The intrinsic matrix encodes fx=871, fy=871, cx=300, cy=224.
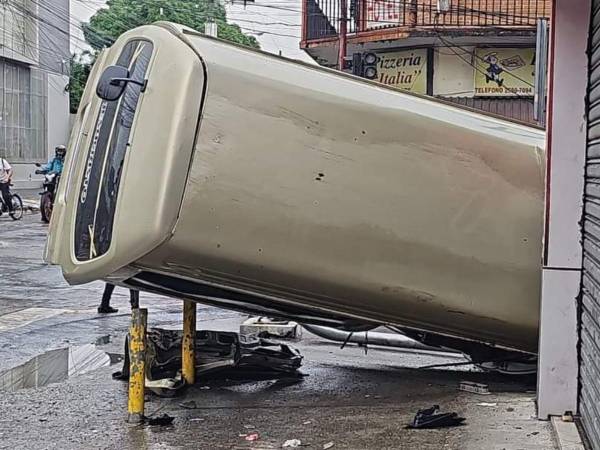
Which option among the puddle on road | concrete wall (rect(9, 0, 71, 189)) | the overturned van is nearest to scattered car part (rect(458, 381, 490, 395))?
the overturned van

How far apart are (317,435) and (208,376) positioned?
1736 millimetres

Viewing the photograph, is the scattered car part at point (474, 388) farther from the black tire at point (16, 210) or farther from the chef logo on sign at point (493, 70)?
the black tire at point (16, 210)

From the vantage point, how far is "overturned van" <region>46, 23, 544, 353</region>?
5258mm

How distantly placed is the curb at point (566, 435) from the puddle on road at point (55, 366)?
13.6 feet

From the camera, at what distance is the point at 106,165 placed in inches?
216

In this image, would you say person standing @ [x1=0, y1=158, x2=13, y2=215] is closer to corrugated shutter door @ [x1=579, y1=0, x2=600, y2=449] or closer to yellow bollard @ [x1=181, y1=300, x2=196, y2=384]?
yellow bollard @ [x1=181, y1=300, x2=196, y2=384]

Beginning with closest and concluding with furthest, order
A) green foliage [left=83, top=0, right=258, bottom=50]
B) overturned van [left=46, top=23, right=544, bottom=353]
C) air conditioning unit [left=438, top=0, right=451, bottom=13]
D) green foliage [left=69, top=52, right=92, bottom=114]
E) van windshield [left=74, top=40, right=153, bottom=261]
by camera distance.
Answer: overturned van [left=46, top=23, right=544, bottom=353], van windshield [left=74, top=40, right=153, bottom=261], air conditioning unit [left=438, top=0, right=451, bottom=13], green foliage [left=69, top=52, right=92, bottom=114], green foliage [left=83, top=0, right=258, bottom=50]

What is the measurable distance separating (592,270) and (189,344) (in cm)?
319

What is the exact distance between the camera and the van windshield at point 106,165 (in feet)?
17.7

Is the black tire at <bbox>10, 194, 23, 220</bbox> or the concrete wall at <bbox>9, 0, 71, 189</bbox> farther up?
the concrete wall at <bbox>9, 0, 71, 189</bbox>

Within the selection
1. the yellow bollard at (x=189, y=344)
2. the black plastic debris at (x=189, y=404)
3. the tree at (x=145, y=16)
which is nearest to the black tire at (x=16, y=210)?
the yellow bollard at (x=189, y=344)

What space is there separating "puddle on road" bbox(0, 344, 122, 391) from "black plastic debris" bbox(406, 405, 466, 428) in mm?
3287

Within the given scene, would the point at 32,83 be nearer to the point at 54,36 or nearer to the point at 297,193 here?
the point at 54,36

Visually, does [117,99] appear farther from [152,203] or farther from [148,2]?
[148,2]
